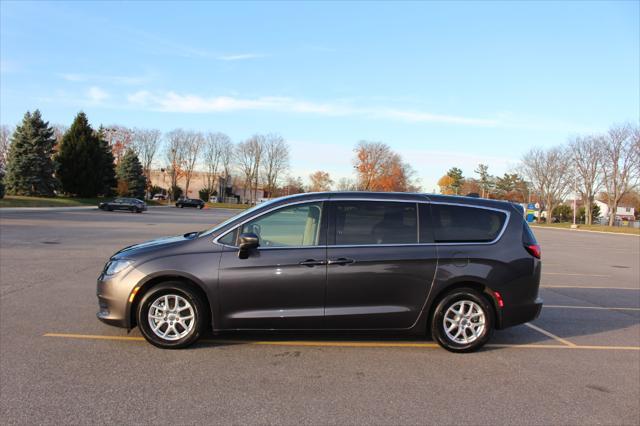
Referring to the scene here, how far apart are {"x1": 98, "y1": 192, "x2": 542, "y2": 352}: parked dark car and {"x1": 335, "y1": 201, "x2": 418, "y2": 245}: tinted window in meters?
Answer: 0.01

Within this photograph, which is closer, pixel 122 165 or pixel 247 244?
pixel 247 244

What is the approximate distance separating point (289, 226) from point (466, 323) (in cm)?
231

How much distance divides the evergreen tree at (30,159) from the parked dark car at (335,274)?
4919 centimetres

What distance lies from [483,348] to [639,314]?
4121 mm

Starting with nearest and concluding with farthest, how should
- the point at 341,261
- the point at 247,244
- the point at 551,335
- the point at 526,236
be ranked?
1. the point at 247,244
2. the point at 341,261
3. the point at 526,236
4. the point at 551,335

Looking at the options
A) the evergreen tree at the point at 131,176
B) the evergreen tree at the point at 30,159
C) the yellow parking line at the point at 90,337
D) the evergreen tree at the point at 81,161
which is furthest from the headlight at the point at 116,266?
the evergreen tree at the point at 131,176

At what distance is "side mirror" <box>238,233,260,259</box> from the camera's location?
4828mm

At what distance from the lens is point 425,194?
5.54 m

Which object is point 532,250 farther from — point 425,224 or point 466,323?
point 425,224

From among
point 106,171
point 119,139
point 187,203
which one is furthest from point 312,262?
point 119,139

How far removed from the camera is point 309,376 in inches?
172

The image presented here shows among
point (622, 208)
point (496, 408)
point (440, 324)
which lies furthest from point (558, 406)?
point (622, 208)

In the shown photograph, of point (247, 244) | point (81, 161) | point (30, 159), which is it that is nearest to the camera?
point (247, 244)

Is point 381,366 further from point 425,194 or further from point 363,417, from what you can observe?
point 425,194
